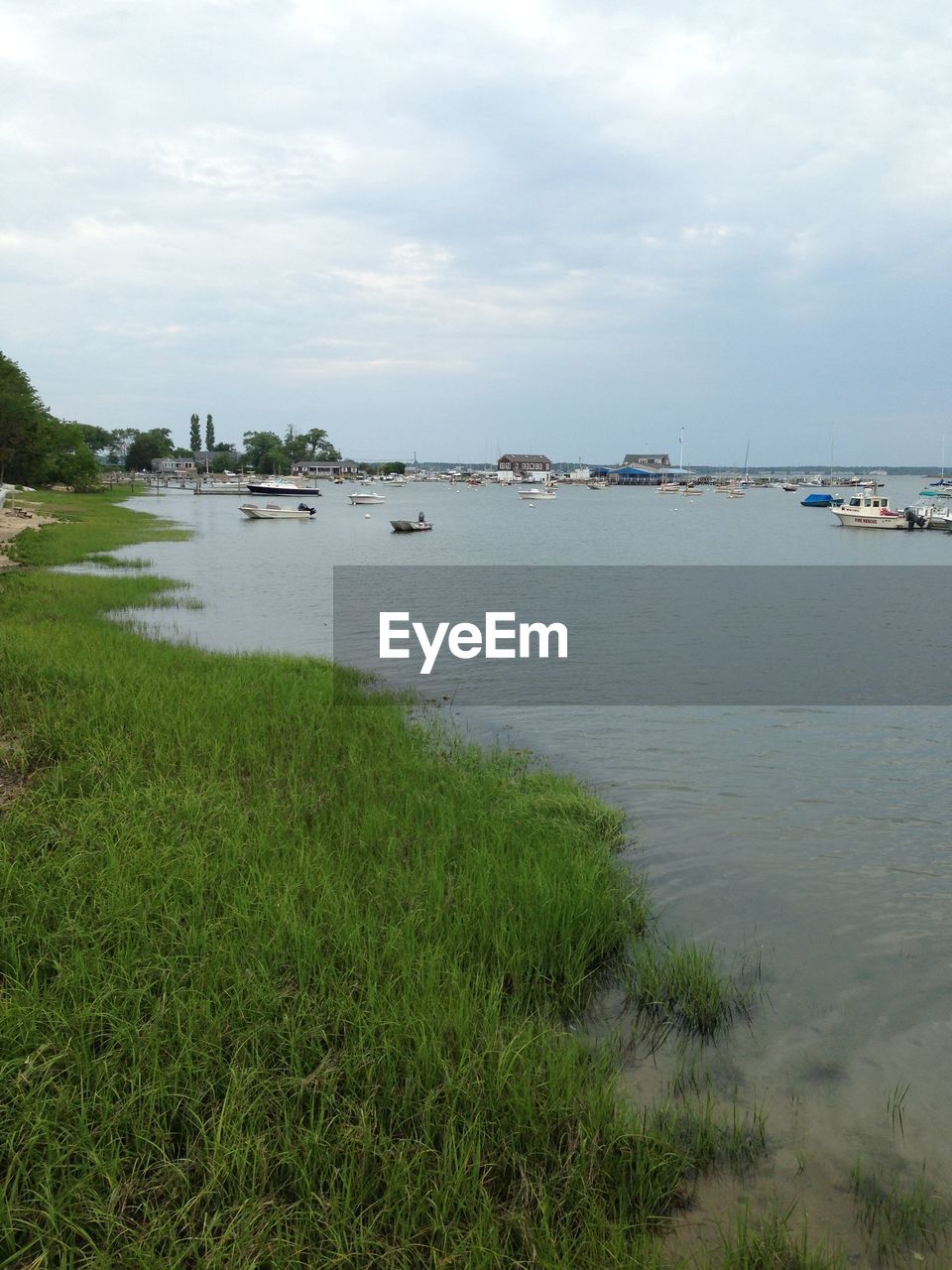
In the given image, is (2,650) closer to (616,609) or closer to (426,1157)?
(426,1157)

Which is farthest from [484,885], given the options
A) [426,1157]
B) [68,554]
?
[68,554]

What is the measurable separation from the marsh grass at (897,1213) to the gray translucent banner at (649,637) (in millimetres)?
11996

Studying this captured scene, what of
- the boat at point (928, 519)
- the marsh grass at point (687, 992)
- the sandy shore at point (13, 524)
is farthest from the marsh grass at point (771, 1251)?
the boat at point (928, 519)

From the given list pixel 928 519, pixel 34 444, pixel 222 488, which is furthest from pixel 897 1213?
pixel 222 488

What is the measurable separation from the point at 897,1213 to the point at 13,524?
5263 centimetres

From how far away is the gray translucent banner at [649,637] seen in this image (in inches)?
720

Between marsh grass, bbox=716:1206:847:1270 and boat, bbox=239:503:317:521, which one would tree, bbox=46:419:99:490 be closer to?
boat, bbox=239:503:317:521

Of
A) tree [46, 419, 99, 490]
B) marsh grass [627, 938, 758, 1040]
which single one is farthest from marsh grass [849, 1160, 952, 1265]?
tree [46, 419, 99, 490]

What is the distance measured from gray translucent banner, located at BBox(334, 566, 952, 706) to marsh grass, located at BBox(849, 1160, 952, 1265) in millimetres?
11996

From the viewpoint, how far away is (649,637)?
81.6 feet

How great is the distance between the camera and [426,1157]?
4402mm

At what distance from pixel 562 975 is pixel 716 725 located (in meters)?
9.47

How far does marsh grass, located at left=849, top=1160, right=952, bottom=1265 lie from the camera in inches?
173

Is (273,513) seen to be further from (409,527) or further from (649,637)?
(649,637)
